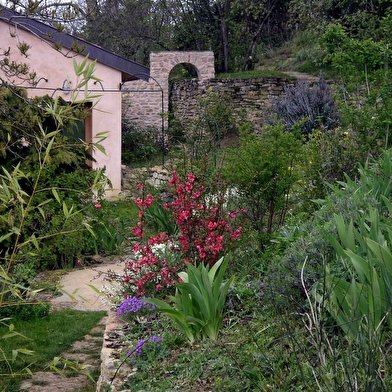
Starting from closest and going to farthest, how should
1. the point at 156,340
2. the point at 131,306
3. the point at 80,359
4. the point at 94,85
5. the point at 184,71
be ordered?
the point at 156,340 < the point at 131,306 < the point at 80,359 < the point at 94,85 < the point at 184,71

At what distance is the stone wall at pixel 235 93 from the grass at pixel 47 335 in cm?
1173

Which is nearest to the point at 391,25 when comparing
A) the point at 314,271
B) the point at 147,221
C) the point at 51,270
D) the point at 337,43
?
the point at 337,43

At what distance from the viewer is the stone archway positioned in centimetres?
1986

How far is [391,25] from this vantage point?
1035 cm

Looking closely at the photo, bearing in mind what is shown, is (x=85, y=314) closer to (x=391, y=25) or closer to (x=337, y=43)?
(x=337, y=43)

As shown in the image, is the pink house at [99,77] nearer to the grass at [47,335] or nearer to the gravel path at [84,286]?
the gravel path at [84,286]

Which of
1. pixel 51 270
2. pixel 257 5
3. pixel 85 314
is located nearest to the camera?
pixel 85 314

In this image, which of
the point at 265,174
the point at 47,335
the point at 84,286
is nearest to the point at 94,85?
the point at 84,286

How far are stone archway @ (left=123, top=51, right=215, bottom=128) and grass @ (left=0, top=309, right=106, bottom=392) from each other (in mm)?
13834

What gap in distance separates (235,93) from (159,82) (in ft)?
8.77

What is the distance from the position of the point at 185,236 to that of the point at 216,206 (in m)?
0.57

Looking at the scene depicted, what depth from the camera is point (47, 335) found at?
234 inches

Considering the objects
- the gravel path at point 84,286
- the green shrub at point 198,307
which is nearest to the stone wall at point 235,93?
the gravel path at point 84,286

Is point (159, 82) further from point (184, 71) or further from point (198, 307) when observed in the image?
point (198, 307)
